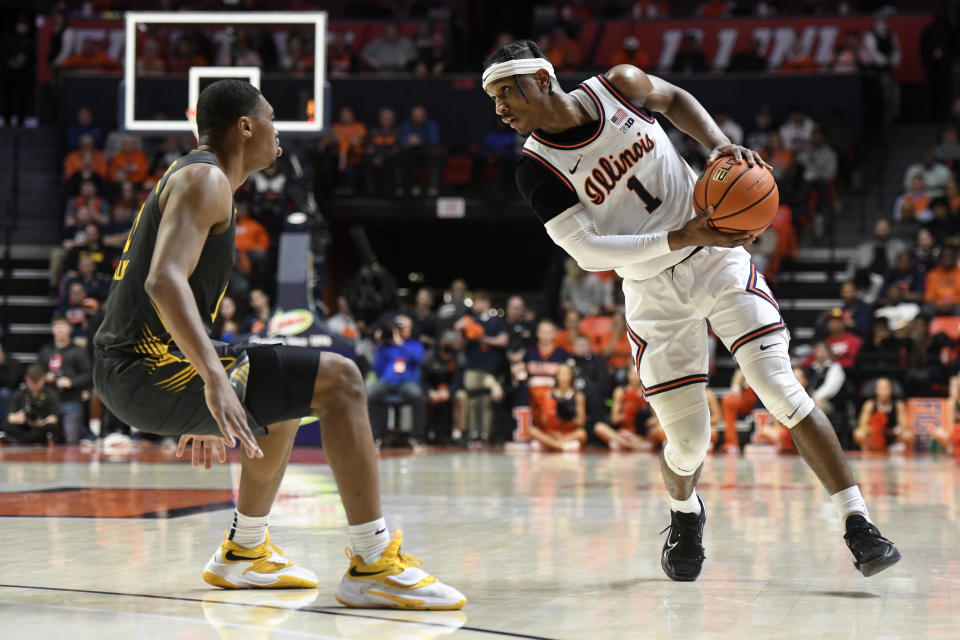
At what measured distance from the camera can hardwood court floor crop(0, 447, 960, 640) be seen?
3289 millimetres

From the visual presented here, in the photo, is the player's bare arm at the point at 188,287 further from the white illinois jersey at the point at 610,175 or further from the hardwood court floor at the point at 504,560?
the white illinois jersey at the point at 610,175

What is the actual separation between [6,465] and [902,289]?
9.80 metres

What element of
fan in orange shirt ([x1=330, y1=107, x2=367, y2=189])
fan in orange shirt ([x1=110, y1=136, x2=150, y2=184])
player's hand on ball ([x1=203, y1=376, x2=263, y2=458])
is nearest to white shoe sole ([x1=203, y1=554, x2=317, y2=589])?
player's hand on ball ([x1=203, y1=376, x2=263, y2=458])

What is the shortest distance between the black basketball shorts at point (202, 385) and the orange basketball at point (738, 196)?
1495mm

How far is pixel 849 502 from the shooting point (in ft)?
13.1

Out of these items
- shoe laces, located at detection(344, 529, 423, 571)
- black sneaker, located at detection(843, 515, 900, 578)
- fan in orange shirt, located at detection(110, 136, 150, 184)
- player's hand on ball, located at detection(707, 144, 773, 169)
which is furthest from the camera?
fan in orange shirt, located at detection(110, 136, 150, 184)

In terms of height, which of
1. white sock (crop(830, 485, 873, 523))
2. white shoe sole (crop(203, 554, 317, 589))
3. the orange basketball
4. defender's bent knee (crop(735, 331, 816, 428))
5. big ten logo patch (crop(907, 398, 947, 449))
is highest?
the orange basketball

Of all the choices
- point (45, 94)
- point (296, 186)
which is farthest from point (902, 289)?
point (45, 94)

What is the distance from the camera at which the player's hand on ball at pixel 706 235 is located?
159 inches

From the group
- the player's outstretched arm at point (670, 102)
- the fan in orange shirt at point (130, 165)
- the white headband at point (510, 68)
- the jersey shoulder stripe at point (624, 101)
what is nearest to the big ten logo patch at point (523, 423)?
the fan in orange shirt at point (130, 165)

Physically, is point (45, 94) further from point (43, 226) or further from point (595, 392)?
point (595, 392)

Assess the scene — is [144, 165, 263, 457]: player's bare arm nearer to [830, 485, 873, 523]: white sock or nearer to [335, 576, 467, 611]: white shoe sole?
[335, 576, 467, 611]: white shoe sole

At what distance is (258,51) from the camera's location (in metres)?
16.9

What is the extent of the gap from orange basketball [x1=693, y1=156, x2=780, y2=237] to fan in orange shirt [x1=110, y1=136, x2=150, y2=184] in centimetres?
1401
